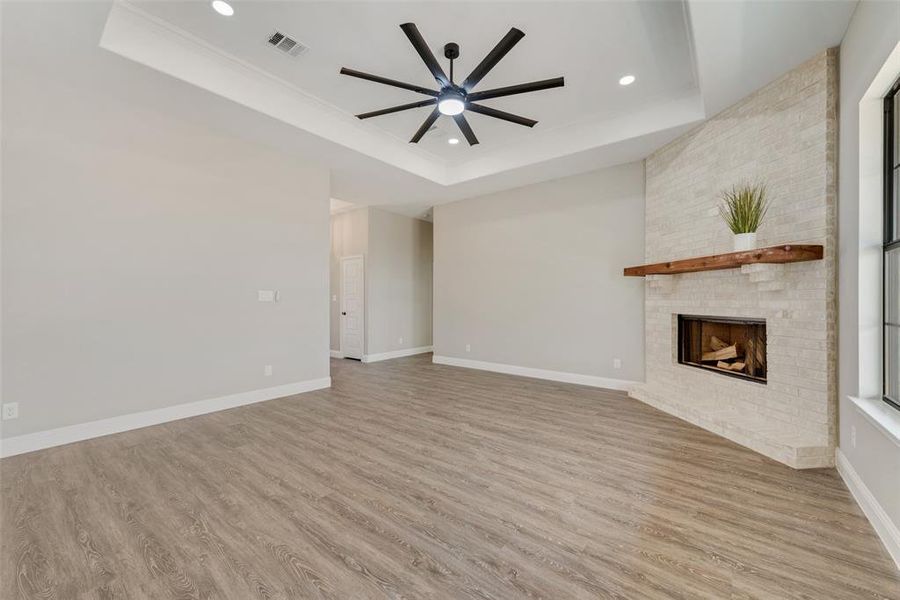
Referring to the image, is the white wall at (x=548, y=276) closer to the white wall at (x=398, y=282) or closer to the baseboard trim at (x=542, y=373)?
the baseboard trim at (x=542, y=373)

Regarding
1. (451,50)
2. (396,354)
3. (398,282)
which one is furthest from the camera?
(398,282)

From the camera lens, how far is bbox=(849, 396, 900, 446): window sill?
184cm

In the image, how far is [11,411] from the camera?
2.93 metres

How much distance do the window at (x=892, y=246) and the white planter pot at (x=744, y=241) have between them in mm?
912

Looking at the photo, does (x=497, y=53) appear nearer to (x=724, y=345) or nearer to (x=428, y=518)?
(x=428, y=518)

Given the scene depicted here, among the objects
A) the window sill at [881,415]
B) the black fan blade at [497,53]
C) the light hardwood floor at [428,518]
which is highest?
the black fan blade at [497,53]

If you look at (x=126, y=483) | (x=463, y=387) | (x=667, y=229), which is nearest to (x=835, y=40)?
(x=667, y=229)

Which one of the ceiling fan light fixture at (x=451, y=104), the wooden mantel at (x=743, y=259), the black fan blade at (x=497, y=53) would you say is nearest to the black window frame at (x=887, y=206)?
the wooden mantel at (x=743, y=259)

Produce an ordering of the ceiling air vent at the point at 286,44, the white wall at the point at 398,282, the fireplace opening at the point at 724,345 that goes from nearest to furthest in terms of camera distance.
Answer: the ceiling air vent at the point at 286,44, the fireplace opening at the point at 724,345, the white wall at the point at 398,282

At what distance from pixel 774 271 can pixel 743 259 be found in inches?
10.2

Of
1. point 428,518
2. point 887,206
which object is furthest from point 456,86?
point 428,518

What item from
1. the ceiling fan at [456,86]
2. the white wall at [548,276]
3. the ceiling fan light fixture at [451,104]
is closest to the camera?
the ceiling fan at [456,86]

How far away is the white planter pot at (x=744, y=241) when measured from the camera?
3186 mm

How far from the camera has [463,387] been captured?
519cm
